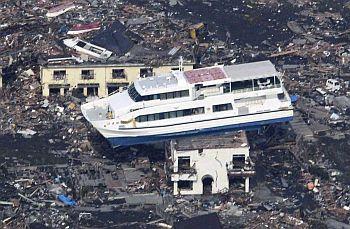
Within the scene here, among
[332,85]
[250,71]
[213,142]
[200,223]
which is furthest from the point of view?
[332,85]

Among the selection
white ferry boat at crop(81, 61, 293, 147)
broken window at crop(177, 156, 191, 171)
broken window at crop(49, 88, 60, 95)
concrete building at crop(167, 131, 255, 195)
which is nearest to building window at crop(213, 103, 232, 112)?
white ferry boat at crop(81, 61, 293, 147)

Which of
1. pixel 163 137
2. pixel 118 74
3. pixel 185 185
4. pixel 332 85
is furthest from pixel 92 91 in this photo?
pixel 332 85

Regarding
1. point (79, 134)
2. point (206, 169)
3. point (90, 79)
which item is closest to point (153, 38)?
point (90, 79)

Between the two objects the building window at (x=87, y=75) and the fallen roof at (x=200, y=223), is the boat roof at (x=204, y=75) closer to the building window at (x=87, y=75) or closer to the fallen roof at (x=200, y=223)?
the building window at (x=87, y=75)

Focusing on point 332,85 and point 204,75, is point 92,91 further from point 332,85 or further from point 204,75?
point 332,85

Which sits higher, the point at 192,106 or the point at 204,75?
the point at 204,75

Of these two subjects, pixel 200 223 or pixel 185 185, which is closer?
pixel 200 223
